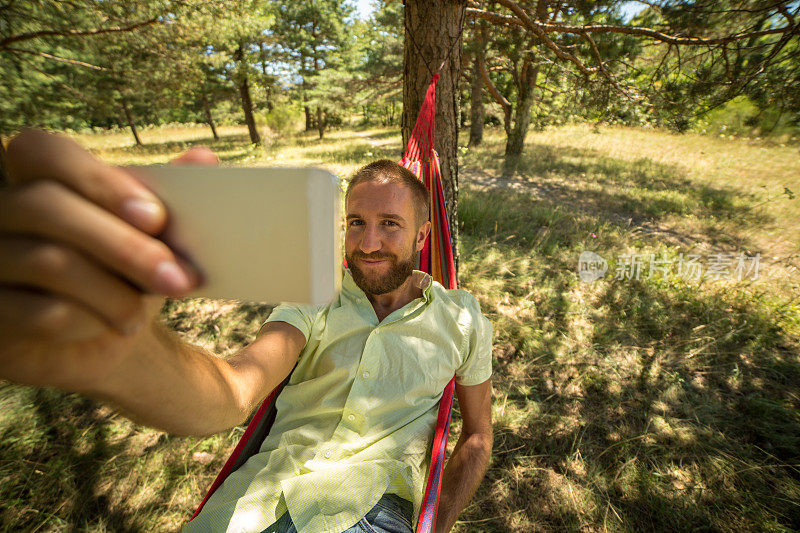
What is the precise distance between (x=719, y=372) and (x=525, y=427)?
1.51m

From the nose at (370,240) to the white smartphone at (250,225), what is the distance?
2.71ft

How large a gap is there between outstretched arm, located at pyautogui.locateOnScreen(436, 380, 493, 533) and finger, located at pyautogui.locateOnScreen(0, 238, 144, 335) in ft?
3.92

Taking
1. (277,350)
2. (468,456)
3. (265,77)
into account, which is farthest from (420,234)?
(265,77)

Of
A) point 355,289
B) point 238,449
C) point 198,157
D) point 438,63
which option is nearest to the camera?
point 198,157

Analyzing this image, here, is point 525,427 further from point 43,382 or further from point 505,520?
point 43,382

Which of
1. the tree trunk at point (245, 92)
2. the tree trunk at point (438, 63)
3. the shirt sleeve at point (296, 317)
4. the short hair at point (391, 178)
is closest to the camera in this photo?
the shirt sleeve at point (296, 317)

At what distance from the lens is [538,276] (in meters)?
3.22

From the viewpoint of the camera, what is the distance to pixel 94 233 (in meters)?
0.33

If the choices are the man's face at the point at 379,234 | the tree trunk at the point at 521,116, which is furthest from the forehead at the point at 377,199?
the tree trunk at the point at 521,116

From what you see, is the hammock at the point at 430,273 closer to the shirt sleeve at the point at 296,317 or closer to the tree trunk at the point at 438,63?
the tree trunk at the point at 438,63

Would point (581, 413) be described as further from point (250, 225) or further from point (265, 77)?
point (265, 77)

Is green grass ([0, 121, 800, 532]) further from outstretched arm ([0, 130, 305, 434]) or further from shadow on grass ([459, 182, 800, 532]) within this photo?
outstretched arm ([0, 130, 305, 434])

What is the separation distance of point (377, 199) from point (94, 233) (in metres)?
0.96

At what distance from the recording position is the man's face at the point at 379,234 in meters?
1.24
